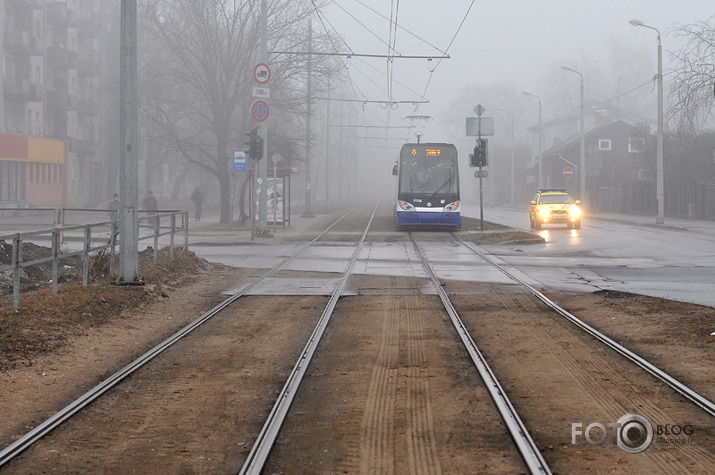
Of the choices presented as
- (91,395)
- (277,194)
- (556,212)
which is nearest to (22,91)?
(277,194)

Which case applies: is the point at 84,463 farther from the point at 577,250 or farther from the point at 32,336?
the point at 577,250

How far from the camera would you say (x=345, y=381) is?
341 inches

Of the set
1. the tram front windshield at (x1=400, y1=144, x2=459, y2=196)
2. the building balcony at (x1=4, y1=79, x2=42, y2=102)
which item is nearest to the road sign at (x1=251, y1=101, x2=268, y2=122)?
the tram front windshield at (x1=400, y1=144, x2=459, y2=196)

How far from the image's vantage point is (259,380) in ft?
28.8

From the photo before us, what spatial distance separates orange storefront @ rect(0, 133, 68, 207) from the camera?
5309 centimetres

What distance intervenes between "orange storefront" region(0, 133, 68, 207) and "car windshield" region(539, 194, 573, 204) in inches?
1077

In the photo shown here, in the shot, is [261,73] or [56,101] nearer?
[261,73]

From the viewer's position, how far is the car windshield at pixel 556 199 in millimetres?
39625

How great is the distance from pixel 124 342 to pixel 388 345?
2868 mm

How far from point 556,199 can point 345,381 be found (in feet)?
106

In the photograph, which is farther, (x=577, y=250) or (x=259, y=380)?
(x=577, y=250)

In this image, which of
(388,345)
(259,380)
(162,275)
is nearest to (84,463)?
(259,380)

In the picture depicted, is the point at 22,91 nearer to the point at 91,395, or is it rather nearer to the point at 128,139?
the point at 128,139

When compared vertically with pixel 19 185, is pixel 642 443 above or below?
below
